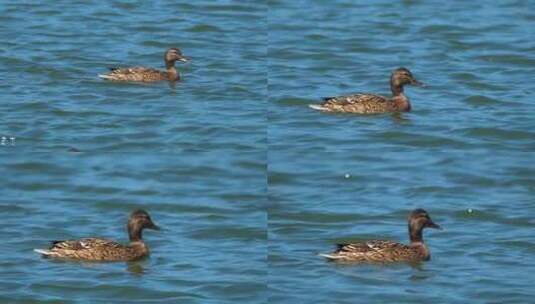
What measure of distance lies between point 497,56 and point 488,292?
10.3 meters

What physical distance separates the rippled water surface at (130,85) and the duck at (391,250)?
11.4ft

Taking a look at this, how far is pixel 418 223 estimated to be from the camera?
67.1ft

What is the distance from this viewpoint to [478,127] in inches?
949

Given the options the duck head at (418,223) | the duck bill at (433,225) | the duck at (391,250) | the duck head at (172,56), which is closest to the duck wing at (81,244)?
the duck at (391,250)

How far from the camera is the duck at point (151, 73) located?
2572 cm

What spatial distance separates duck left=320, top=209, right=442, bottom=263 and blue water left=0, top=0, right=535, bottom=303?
11 cm

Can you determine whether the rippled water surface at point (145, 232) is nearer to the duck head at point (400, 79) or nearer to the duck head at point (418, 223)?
the duck head at point (418, 223)

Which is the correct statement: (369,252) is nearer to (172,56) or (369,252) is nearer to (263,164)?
(263,164)

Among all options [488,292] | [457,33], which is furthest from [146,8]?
[488,292]

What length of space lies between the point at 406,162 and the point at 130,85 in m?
4.26

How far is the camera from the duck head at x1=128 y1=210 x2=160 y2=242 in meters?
20.8

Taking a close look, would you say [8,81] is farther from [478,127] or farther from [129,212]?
[478,127]

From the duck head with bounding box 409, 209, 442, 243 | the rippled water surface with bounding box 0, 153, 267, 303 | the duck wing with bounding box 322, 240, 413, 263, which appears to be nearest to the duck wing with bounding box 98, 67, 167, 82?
the rippled water surface with bounding box 0, 153, 267, 303

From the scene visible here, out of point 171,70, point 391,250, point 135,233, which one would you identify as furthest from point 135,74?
point 391,250
